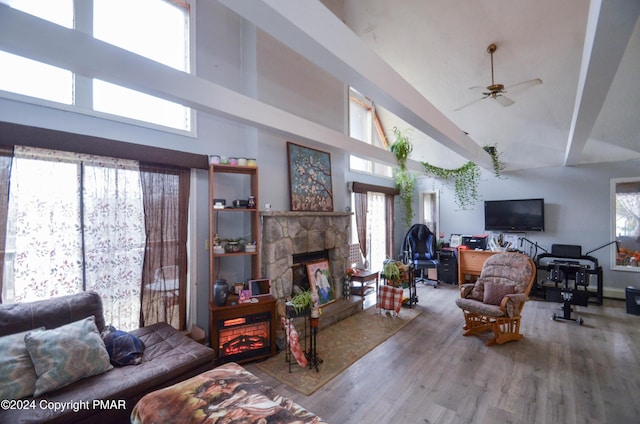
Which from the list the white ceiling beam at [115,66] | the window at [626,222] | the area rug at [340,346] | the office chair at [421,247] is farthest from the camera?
the office chair at [421,247]

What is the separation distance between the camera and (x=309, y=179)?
13.5 ft

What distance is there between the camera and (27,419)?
1.52 m

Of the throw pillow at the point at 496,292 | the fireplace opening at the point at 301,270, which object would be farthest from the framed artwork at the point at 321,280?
the throw pillow at the point at 496,292

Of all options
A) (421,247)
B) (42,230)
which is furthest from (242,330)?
(421,247)

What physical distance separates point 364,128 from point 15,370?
5764mm

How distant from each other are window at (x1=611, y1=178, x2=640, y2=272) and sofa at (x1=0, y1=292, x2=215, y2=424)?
6.55 meters

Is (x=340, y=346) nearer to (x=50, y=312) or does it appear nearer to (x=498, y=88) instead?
(x=50, y=312)

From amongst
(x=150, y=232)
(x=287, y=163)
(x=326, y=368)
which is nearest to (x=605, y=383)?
(x=326, y=368)

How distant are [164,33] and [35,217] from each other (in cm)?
222

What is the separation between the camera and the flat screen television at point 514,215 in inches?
211

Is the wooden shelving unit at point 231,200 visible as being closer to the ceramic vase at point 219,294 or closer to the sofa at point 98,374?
the ceramic vase at point 219,294

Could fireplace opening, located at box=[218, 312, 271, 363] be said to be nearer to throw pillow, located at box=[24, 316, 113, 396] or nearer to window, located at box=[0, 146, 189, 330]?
window, located at box=[0, 146, 189, 330]

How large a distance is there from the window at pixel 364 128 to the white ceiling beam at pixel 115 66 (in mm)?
3155

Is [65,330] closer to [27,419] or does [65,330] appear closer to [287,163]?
[27,419]
